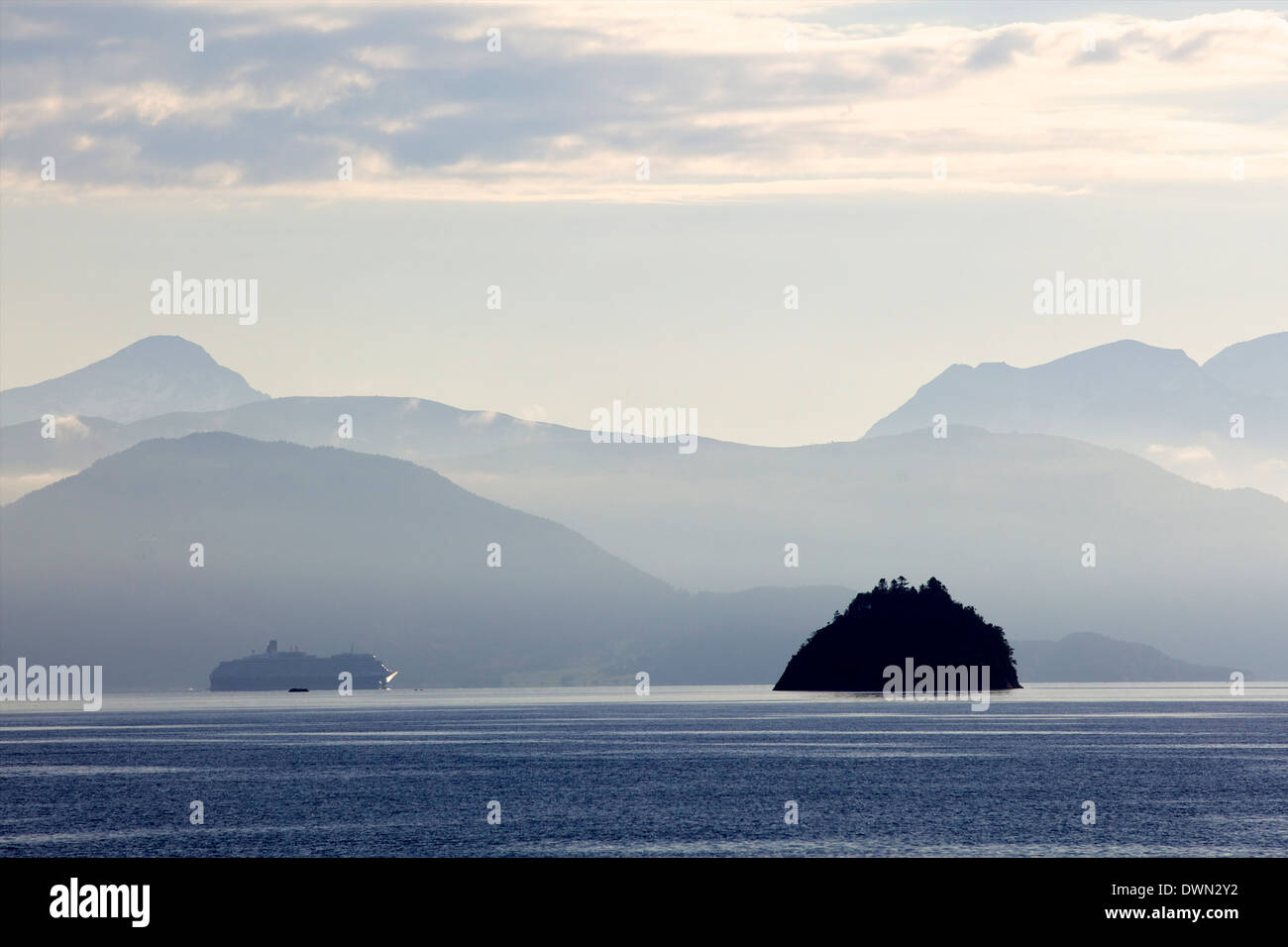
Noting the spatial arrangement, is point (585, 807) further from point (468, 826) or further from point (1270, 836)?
point (1270, 836)

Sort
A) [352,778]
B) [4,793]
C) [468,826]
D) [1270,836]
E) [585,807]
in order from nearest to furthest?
[1270,836], [468,826], [585,807], [4,793], [352,778]

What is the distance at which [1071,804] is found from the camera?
117m

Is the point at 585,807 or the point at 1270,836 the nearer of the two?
the point at 1270,836

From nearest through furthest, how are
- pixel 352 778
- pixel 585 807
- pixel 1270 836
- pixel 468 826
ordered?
pixel 1270 836, pixel 468 826, pixel 585 807, pixel 352 778
